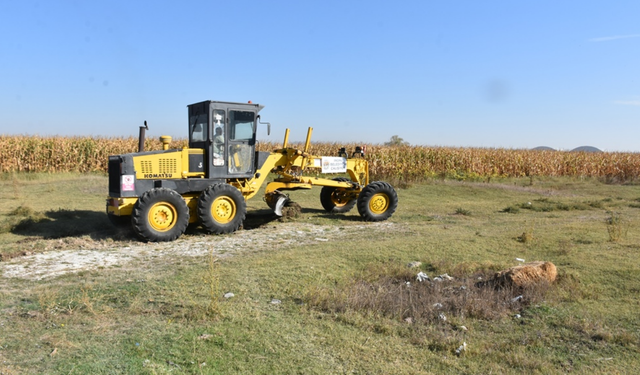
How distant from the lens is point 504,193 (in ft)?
64.2

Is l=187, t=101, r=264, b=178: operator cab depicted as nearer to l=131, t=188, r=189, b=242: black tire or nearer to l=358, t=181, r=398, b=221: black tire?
l=131, t=188, r=189, b=242: black tire

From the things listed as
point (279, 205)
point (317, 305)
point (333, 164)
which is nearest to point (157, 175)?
point (279, 205)

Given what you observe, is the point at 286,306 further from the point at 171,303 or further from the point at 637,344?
the point at 637,344

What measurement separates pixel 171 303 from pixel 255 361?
179 centimetres

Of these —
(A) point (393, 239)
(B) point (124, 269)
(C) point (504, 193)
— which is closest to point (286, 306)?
(B) point (124, 269)

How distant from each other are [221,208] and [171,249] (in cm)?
177

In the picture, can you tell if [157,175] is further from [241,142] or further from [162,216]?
[241,142]

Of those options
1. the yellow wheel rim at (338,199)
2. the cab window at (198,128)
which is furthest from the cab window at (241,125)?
the yellow wheel rim at (338,199)

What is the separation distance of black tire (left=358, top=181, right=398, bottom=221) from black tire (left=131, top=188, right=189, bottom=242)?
449 centimetres

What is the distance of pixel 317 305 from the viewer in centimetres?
595

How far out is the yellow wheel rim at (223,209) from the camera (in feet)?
35.6

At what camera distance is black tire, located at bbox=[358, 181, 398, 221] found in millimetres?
12930

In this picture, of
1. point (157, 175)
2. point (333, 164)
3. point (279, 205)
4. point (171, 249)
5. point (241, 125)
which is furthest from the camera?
point (333, 164)

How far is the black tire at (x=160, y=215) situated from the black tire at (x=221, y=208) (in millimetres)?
420
